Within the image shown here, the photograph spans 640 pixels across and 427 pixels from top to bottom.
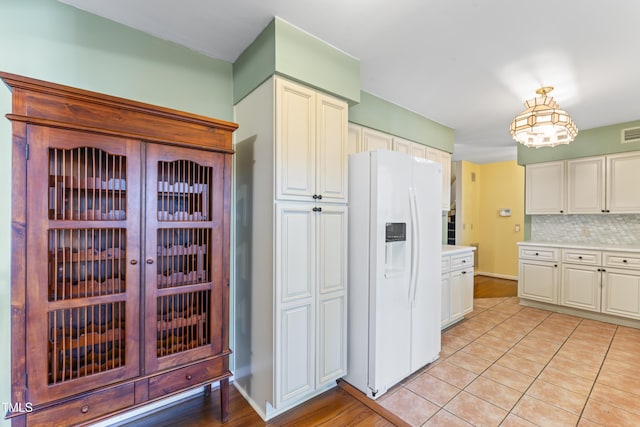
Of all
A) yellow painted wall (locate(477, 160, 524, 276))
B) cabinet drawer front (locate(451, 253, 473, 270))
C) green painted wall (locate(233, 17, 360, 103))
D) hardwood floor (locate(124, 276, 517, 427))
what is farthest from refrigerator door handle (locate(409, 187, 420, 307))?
yellow painted wall (locate(477, 160, 524, 276))

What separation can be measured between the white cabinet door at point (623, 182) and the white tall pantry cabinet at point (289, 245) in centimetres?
415

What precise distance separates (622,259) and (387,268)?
3586mm

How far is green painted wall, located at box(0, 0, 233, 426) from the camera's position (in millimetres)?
1626

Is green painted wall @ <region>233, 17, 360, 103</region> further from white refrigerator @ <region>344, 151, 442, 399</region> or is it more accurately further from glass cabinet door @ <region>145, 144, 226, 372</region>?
glass cabinet door @ <region>145, 144, 226, 372</region>

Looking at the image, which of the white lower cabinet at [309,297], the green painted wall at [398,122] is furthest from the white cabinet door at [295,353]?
the green painted wall at [398,122]

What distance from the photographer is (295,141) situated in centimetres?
200

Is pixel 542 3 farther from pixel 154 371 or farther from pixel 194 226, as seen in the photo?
pixel 154 371

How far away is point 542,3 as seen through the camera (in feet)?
5.78

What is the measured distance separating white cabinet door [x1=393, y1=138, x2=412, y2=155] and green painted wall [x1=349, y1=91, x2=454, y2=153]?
52mm

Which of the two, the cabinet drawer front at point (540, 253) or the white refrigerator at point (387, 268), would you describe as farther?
the cabinet drawer front at point (540, 253)

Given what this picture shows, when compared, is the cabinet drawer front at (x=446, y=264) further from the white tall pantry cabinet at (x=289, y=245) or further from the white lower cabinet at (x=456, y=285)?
the white tall pantry cabinet at (x=289, y=245)

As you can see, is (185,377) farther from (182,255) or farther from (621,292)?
(621,292)

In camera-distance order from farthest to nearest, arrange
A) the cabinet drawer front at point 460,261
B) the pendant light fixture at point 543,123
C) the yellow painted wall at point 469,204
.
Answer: the yellow painted wall at point 469,204 < the cabinet drawer front at point 460,261 < the pendant light fixture at point 543,123

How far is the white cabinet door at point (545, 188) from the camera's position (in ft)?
14.4
